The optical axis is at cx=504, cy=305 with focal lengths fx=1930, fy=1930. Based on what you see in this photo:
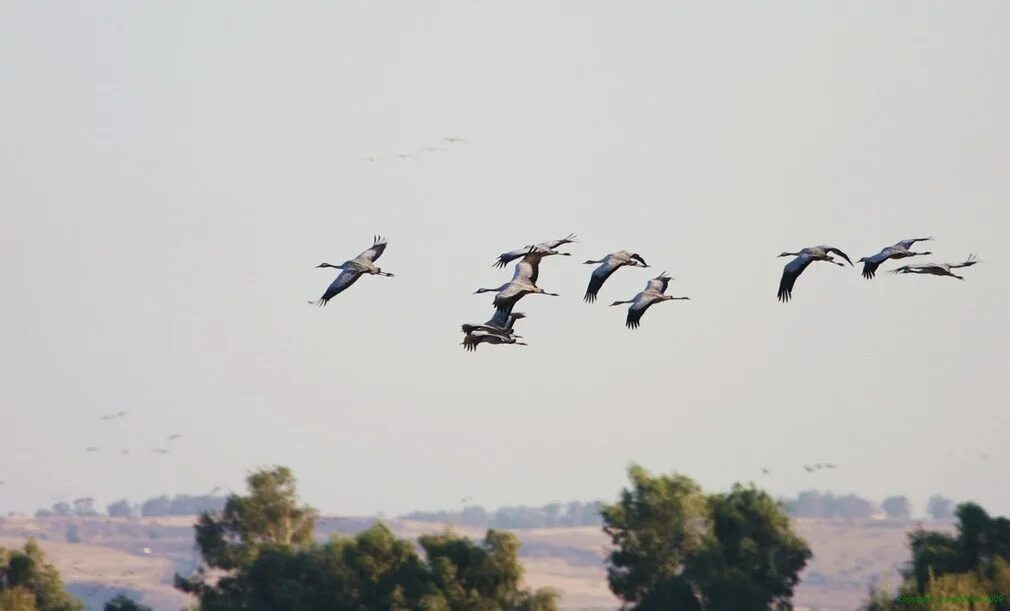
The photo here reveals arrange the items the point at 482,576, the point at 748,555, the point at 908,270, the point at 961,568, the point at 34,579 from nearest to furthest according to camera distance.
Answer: the point at 908,270 < the point at 961,568 < the point at 482,576 < the point at 748,555 < the point at 34,579

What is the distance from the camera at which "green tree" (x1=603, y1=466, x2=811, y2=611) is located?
87.7 metres

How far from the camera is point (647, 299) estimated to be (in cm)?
4941

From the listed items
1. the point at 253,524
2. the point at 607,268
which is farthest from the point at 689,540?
the point at 607,268

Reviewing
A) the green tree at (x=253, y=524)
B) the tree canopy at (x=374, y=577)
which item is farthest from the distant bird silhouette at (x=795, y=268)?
the green tree at (x=253, y=524)

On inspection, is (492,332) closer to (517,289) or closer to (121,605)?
(517,289)

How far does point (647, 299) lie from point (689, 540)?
4244 centimetres

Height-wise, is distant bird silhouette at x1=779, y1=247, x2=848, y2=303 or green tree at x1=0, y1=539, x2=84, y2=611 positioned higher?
distant bird silhouette at x1=779, y1=247, x2=848, y2=303

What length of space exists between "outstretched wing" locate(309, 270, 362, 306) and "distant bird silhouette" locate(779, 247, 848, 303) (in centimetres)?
1074

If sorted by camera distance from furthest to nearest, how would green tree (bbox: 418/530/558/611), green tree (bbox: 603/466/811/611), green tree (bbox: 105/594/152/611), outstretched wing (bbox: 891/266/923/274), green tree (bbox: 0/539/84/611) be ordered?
green tree (bbox: 105/594/152/611)
green tree (bbox: 0/539/84/611)
green tree (bbox: 603/466/811/611)
green tree (bbox: 418/530/558/611)
outstretched wing (bbox: 891/266/923/274)

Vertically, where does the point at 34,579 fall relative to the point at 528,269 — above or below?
below

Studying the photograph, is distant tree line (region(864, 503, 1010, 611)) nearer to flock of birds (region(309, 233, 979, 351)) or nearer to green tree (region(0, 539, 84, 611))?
flock of birds (region(309, 233, 979, 351))

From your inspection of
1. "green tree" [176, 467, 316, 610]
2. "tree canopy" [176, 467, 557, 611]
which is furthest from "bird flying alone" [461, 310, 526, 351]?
"green tree" [176, 467, 316, 610]

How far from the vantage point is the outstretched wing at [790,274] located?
48.3 m

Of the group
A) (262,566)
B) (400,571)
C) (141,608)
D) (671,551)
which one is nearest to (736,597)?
(671,551)
